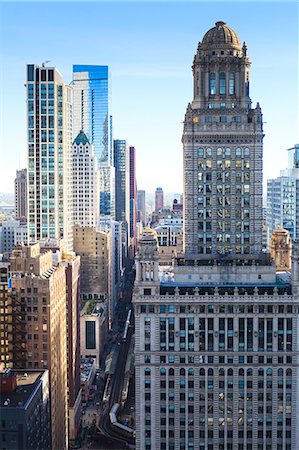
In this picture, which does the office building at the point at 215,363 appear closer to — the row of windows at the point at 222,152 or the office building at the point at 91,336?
the row of windows at the point at 222,152

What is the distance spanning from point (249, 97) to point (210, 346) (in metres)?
31.6

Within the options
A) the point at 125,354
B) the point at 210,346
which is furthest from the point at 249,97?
the point at 125,354

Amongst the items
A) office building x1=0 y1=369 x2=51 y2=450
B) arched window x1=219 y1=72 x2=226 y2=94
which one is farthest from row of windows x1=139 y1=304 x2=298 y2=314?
arched window x1=219 y1=72 x2=226 y2=94

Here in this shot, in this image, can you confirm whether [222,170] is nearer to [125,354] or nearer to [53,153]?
[53,153]

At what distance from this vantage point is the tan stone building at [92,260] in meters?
182

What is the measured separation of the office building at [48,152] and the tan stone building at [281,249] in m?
73.7

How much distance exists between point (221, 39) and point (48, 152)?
265 feet

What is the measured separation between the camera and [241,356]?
69812 mm

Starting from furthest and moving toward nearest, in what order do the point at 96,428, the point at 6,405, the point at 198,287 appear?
1. the point at 96,428
2. the point at 198,287
3. the point at 6,405

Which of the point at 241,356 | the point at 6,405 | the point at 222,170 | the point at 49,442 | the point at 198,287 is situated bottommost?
the point at 49,442

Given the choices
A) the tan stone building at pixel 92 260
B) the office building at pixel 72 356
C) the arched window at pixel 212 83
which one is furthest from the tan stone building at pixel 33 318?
the tan stone building at pixel 92 260

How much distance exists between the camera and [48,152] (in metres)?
153

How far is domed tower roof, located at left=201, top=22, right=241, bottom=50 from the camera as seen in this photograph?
261 feet

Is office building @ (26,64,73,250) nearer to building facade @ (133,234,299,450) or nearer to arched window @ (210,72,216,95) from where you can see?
arched window @ (210,72,216,95)
